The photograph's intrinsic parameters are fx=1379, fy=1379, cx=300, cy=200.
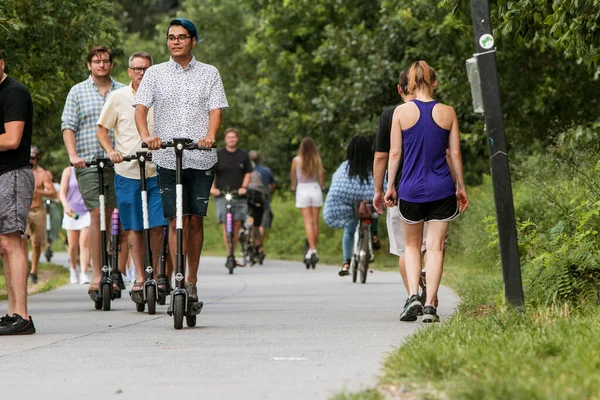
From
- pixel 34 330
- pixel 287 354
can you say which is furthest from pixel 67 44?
pixel 287 354

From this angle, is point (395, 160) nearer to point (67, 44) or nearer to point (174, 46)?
point (174, 46)

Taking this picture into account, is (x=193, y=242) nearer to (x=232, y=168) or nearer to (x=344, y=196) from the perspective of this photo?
(x=344, y=196)

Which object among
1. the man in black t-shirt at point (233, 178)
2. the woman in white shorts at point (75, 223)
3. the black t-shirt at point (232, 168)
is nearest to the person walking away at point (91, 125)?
the woman in white shorts at point (75, 223)

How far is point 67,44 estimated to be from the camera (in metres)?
15.9

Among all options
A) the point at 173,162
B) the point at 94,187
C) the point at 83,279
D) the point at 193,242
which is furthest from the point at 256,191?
the point at 173,162

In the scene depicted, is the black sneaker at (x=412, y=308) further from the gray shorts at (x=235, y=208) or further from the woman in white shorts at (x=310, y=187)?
the gray shorts at (x=235, y=208)

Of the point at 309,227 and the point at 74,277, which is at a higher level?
the point at 309,227

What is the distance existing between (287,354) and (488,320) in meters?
1.22

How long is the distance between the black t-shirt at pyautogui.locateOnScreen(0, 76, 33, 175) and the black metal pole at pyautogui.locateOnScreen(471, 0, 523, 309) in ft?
10.2

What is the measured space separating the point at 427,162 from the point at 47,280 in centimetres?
1036

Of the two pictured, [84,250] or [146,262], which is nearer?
[146,262]

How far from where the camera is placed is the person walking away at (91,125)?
1258 centimetres

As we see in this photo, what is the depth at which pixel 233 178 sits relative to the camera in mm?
21750

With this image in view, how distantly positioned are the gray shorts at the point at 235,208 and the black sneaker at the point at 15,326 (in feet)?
41.5
